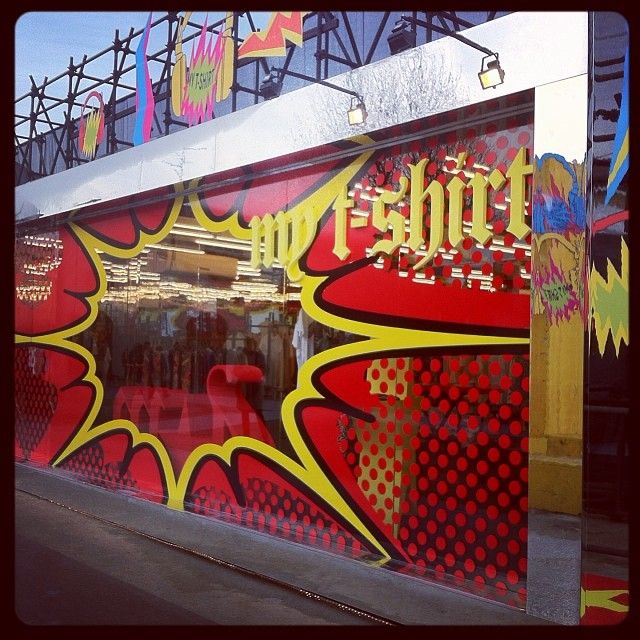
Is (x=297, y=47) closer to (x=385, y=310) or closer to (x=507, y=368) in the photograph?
(x=385, y=310)

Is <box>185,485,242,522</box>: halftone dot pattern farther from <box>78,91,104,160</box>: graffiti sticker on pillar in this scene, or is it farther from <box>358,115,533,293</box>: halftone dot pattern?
<box>78,91,104,160</box>: graffiti sticker on pillar

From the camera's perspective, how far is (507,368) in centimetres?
484

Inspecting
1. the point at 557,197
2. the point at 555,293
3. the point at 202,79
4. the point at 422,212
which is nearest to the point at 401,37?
the point at 422,212

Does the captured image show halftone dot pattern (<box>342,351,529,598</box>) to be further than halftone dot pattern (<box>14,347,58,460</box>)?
No

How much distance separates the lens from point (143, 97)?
755cm

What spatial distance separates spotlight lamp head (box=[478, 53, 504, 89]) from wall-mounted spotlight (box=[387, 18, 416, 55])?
64cm

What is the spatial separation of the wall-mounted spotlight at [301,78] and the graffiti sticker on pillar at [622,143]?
75.9 inches

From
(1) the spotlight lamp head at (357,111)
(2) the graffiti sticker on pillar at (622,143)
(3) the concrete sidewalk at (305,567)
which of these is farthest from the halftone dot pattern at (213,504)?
(2) the graffiti sticker on pillar at (622,143)

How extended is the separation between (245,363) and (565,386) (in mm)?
3107

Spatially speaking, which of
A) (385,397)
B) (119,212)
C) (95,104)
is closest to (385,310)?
(385,397)

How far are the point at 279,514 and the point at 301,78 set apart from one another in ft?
11.1

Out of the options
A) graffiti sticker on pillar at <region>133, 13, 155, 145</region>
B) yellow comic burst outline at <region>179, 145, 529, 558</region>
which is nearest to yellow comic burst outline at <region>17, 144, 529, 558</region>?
yellow comic burst outline at <region>179, 145, 529, 558</region>

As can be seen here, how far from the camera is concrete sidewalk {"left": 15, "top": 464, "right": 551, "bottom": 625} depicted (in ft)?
15.1

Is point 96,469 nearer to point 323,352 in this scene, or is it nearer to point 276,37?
point 323,352
